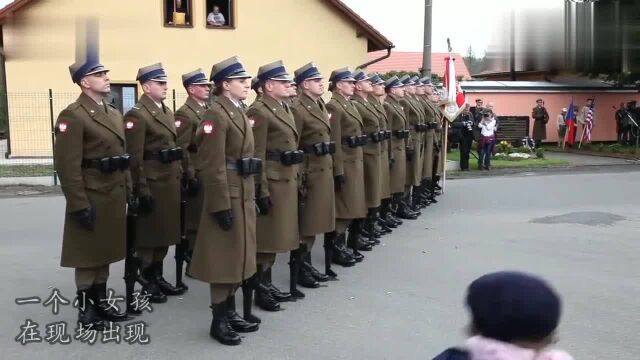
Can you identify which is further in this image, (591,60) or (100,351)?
(100,351)

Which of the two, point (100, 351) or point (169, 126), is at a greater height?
point (169, 126)

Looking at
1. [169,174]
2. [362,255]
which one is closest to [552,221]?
[362,255]

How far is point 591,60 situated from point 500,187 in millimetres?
13256

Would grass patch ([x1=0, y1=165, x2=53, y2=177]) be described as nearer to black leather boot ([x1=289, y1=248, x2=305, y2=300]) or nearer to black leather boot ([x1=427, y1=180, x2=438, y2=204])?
black leather boot ([x1=427, y1=180, x2=438, y2=204])

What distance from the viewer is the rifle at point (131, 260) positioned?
545cm

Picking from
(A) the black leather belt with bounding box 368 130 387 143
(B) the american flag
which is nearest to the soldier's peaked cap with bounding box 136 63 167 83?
(A) the black leather belt with bounding box 368 130 387 143

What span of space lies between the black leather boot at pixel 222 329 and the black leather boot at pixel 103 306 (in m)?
0.91

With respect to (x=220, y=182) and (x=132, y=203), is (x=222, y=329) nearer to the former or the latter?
(x=220, y=182)

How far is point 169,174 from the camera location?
5.82 meters

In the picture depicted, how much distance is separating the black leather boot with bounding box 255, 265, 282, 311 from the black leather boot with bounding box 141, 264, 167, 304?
34.7 inches

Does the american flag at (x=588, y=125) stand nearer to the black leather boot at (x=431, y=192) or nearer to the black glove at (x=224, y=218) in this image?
the black leather boot at (x=431, y=192)

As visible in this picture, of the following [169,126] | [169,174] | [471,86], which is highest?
[471,86]

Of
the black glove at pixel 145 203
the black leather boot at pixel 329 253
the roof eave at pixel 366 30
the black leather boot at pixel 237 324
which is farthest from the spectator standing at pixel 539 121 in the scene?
the black leather boot at pixel 237 324

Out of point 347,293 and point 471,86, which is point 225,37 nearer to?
point 471,86
